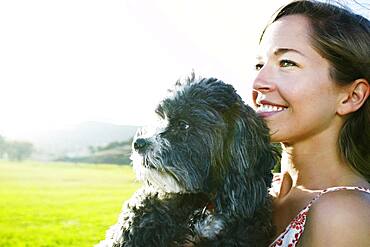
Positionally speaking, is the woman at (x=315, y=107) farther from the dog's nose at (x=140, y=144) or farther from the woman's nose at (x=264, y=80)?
the dog's nose at (x=140, y=144)

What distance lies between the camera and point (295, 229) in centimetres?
355

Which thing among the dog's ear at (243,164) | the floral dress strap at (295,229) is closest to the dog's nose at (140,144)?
the dog's ear at (243,164)

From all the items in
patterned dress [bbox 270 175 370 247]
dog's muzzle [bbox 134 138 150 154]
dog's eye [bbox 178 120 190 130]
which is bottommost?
patterned dress [bbox 270 175 370 247]

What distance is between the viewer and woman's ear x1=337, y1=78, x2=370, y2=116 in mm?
3980

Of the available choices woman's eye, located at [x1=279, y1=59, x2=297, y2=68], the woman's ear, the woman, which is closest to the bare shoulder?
the woman

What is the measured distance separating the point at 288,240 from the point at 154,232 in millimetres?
795

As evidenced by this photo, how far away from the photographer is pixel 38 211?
1592 cm

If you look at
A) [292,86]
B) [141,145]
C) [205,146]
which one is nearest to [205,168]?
[205,146]

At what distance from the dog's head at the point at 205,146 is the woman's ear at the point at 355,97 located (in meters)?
0.69

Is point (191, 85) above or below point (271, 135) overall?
above

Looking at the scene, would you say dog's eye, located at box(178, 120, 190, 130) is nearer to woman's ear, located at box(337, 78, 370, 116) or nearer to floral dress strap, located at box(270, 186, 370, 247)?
floral dress strap, located at box(270, 186, 370, 247)

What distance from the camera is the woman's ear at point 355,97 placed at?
3.98m

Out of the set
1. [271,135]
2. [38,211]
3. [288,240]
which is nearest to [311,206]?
[288,240]

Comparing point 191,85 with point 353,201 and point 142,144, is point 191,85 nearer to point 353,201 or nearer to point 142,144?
point 142,144
